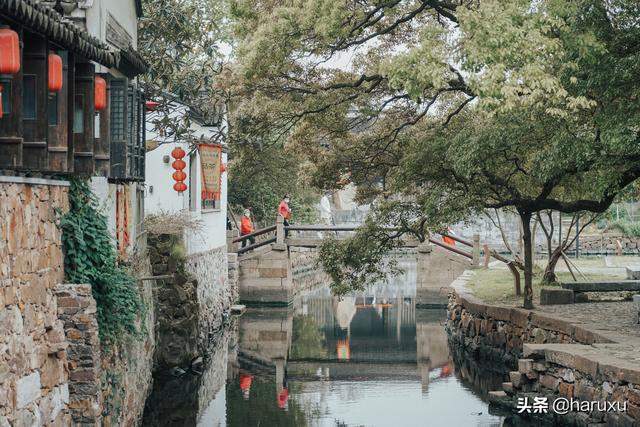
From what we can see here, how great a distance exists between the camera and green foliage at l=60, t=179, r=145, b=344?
1020 centimetres

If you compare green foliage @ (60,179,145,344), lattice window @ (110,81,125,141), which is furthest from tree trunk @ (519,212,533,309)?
green foliage @ (60,179,145,344)

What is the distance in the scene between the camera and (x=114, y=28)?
557 inches

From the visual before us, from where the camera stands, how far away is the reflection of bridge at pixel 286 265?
33.1m

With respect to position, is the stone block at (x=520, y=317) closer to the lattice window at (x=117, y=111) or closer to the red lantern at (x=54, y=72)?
the lattice window at (x=117, y=111)

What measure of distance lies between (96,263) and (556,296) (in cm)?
1203

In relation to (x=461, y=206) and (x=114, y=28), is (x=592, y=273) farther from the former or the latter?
(x=114, y=28)

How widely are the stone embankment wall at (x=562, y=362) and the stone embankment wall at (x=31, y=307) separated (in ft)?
21.5

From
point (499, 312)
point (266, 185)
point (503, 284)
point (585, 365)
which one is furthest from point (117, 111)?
point (266, 185)

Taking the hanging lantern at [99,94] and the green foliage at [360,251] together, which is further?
the green foliage at [360,251]

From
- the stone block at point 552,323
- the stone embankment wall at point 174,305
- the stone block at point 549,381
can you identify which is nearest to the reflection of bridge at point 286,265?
the stone embankment wall at point 174,305

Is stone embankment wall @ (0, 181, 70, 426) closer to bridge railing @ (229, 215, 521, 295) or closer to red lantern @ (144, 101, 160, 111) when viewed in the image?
red lantern @ (144, 101, 160, 111)

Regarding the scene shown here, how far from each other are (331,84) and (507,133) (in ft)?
14.3

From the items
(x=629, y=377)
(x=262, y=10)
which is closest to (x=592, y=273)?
(x=262, y=10)

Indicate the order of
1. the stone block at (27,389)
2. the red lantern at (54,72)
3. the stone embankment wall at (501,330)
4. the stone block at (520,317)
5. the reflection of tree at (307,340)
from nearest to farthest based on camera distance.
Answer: the stone block at (27,389)
the red lantern at (54,72)
the stone embankment wall at (501,330)
the stone block at (520,317)
the reflection of tree at (307,340)
